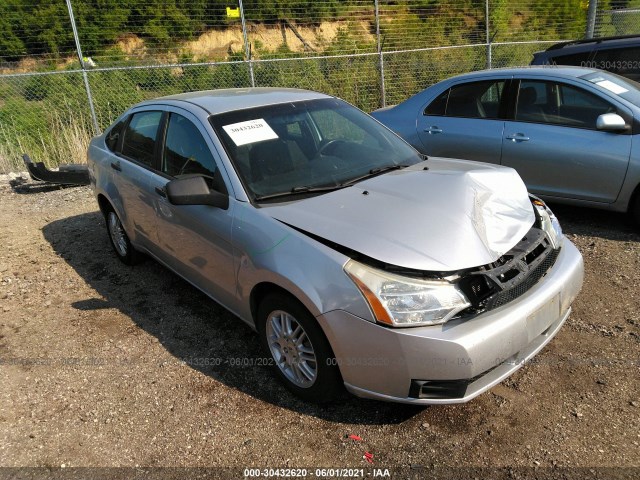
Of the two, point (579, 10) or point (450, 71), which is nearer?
point (450, 71)

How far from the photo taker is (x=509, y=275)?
8.75 feet

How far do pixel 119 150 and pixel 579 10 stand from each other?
20.0 metres

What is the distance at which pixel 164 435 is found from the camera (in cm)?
288

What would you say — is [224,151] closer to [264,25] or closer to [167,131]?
[167,131]

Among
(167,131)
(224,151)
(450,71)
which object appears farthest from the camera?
(450,71)

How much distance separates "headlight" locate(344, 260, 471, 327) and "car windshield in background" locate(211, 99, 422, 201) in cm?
91

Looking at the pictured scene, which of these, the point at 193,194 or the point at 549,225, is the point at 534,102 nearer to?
the point at 549,225

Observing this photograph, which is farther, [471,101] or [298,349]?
[471,101]

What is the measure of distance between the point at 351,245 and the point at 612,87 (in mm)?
4009

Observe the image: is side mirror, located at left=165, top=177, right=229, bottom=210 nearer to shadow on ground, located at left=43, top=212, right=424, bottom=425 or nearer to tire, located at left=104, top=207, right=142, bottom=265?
shadow on ground, located at left=43, top=212, right=424, bottom=425

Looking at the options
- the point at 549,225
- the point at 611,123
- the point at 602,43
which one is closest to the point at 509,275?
the point at 549,225

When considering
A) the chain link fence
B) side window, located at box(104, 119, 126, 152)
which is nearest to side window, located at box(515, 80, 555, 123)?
side window, located at box(104, 119, 126, 152)

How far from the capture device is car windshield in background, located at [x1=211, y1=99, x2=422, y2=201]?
3254 millimetres

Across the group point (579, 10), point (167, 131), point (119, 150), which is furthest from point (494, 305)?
point (579, 10)
